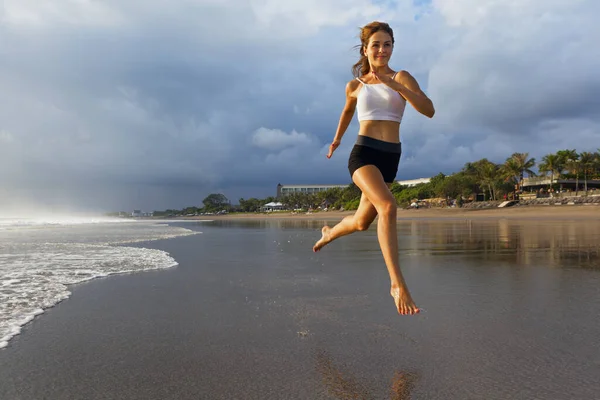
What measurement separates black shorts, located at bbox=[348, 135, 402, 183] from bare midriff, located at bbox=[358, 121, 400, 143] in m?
0.03

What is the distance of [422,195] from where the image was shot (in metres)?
101

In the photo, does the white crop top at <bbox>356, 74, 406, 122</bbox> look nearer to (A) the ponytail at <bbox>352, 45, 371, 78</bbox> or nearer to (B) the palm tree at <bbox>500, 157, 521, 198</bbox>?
(A) the ponytail at <bbox>352, 45, 371, 78</bbox>

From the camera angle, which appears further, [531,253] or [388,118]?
[531,253]

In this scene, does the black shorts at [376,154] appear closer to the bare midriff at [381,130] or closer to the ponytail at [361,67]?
the bare midriff at [381,130]

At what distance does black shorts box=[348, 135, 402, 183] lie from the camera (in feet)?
11.6

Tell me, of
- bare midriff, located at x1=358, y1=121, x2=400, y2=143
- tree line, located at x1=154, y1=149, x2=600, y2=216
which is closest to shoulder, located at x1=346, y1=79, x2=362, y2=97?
bare midriff, located at x1=358, y1=121, x2=400, y2=143

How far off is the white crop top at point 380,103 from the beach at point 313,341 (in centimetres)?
176

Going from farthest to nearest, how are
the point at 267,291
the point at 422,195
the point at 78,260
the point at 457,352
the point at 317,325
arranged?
the point at 422,195 → the point at 78,260 → the point at 267,291 → the point at 317,325 → the point at 457,352

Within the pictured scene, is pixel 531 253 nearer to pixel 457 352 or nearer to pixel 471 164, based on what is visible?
pixel 457 352

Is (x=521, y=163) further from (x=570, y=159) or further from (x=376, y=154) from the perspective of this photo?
(x=376, y=154)

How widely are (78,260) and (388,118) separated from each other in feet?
28.6

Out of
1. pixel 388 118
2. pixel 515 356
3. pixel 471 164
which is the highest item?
pixel 471 164

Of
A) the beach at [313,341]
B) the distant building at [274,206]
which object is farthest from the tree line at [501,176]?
the beach at [313,341]

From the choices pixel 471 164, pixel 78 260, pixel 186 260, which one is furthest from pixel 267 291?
pixel 471 164
